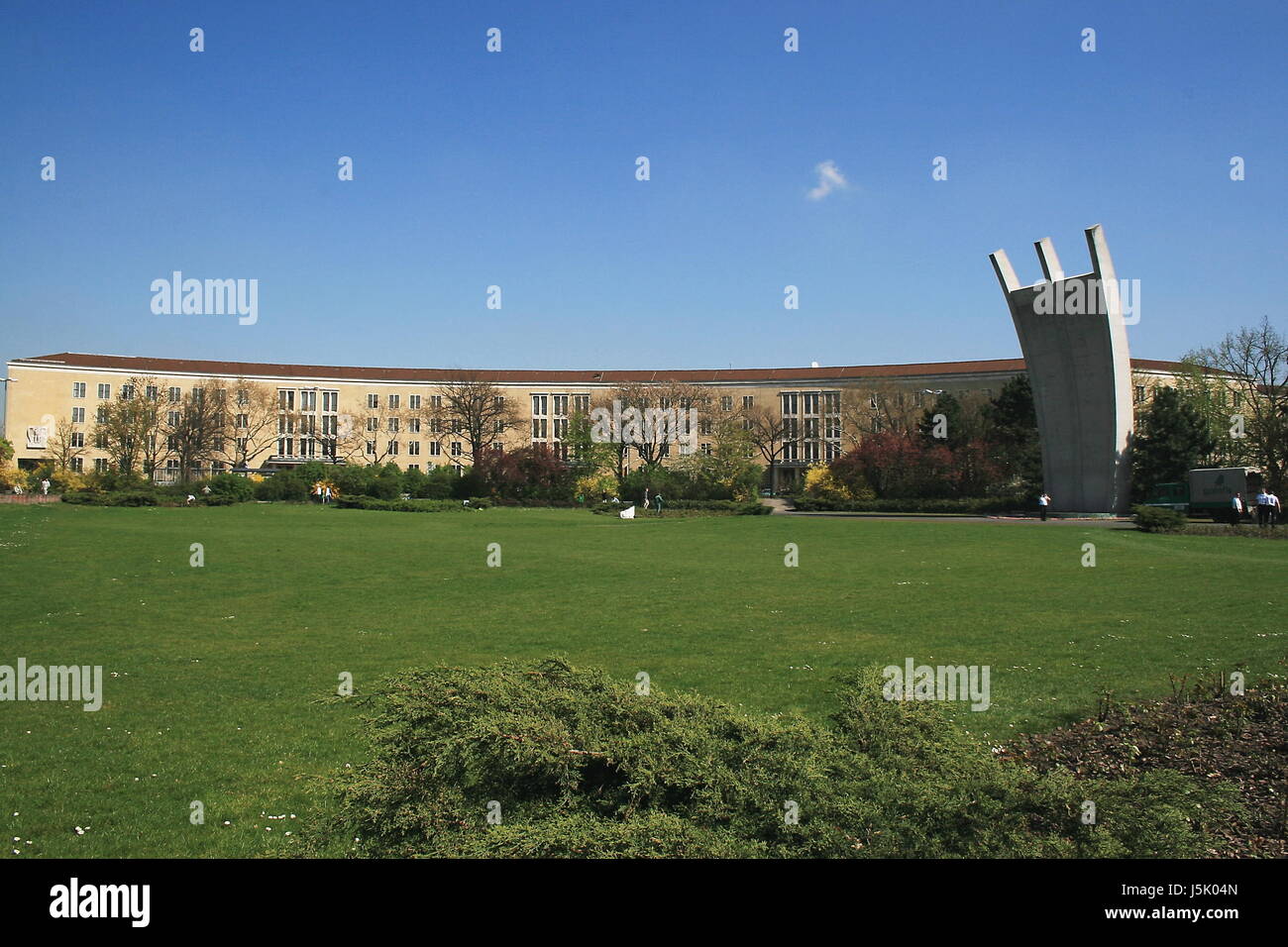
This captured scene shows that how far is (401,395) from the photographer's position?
11088cm

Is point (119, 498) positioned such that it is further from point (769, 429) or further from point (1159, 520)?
point (769, 429)

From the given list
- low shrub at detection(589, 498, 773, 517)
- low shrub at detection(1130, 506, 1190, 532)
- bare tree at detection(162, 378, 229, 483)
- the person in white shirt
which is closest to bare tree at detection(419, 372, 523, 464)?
bare tree at detection(162, 378, 229, 483)

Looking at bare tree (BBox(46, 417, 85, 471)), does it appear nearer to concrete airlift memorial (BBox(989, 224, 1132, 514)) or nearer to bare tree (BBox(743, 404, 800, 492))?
bare tree (BBox(743, 404, 800, 492))

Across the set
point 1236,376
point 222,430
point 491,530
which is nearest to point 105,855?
point 491,530

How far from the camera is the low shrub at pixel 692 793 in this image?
3.57m

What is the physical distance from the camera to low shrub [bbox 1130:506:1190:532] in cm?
3359

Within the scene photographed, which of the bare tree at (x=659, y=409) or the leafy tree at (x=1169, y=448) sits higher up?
the bare tree at (x=659, y=409)

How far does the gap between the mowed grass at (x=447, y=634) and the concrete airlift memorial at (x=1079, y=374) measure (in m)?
19.6

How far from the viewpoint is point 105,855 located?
16.6 ft

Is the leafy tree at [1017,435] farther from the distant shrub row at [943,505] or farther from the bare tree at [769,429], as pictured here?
the bare tree at [769,429]

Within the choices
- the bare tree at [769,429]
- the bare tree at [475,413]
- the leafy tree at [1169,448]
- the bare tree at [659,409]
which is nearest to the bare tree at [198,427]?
the bare tree at [475,413]

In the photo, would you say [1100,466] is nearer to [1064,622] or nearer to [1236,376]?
[1236,376]
